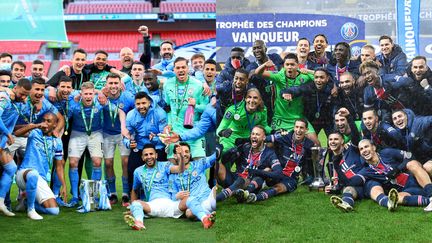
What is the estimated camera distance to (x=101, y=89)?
571 cm

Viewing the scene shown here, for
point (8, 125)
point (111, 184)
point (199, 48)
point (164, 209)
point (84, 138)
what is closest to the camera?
point (164, 209)

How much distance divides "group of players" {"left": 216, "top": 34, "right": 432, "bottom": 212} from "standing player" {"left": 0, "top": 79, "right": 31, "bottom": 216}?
1459 millimetres

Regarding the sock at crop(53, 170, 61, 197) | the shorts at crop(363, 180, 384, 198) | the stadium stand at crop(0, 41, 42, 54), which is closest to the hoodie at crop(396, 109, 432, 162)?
the shorts at crop(363, 180, 384, 198)

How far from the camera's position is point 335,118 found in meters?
4.93

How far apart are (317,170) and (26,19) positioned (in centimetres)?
235

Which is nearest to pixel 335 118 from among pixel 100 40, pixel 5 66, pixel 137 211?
pixel 137 211

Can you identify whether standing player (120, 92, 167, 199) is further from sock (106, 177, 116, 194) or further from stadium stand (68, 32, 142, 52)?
stadium stand (68, 32, 142, 52)

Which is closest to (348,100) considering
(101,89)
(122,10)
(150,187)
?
(150,187)

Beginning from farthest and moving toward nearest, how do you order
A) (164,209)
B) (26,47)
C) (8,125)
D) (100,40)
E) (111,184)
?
1. (100,40)
2. (26,47)
3. (111,184)
4. (8,125)
5. (164,209)

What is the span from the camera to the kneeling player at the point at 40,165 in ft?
17.5

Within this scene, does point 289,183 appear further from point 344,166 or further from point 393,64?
point 393,64

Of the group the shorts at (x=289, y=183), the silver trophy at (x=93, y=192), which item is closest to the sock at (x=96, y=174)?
the silver trophy at (x=93, y=192)

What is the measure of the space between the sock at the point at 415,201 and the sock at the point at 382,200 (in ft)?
0.46

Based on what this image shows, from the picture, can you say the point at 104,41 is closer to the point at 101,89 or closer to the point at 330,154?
the point at 101,89
